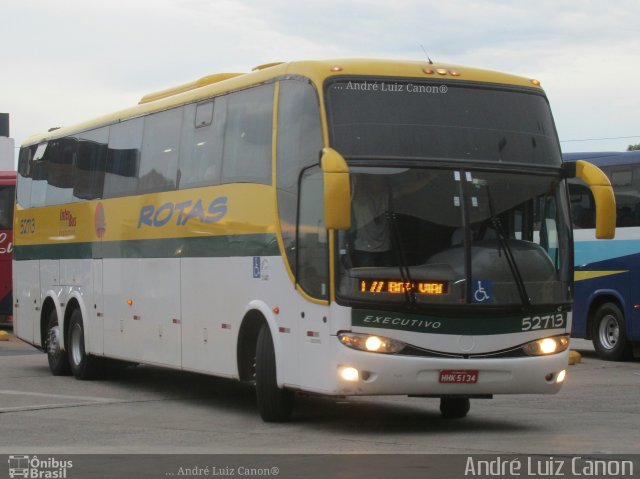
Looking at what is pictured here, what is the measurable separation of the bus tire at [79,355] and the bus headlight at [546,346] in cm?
863

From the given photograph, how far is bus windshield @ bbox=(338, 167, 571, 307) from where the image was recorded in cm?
1247

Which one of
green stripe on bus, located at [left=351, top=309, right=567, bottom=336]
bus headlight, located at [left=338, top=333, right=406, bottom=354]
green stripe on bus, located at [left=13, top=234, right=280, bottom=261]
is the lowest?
bus headlight, located at [left=338, top=333, right=406, bottom=354]

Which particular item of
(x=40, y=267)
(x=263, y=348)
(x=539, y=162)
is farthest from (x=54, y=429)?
(x=40, y=267)

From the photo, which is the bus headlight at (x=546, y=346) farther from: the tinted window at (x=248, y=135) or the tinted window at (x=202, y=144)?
the tinted window at (x=202, y=144)

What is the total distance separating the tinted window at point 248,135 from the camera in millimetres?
14133

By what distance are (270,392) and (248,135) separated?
2828mm

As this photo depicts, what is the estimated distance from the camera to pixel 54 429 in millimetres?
13383

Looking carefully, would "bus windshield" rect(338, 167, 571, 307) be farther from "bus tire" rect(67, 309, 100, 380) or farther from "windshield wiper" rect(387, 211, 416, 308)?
"bus tire" rect(67, 309, 100, 380)

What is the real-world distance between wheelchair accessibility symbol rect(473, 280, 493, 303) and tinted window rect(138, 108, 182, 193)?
5169 millimetres

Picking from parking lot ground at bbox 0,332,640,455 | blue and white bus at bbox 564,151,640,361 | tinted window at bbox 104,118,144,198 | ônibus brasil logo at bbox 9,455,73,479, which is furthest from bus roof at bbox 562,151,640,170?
ônibus brasil logo at bbox 9,455,73,479

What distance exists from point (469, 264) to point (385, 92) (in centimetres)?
192

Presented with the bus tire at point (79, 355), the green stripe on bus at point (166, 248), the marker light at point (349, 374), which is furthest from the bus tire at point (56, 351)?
the marker light at point (349, 374)

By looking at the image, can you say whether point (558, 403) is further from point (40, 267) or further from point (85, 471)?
point (40, 267)

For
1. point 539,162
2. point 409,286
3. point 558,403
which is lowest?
point 558,403
